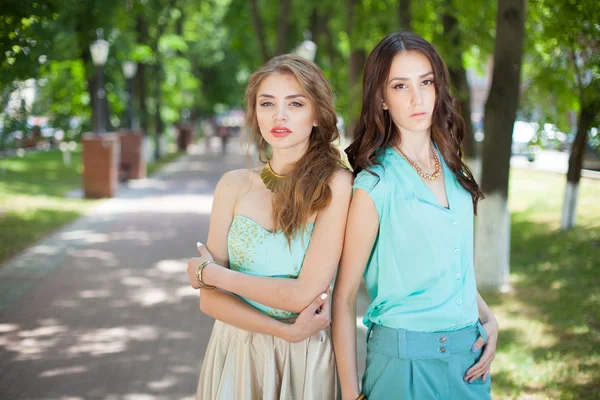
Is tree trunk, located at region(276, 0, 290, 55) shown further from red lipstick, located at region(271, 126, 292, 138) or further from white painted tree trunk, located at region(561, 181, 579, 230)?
red lipstick, located at region(271, 126, 292, 138)

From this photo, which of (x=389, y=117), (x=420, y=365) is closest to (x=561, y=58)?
(x=389, y=117)

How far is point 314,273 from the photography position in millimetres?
2486

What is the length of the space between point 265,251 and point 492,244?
616 cm

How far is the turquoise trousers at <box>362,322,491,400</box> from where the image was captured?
241cm

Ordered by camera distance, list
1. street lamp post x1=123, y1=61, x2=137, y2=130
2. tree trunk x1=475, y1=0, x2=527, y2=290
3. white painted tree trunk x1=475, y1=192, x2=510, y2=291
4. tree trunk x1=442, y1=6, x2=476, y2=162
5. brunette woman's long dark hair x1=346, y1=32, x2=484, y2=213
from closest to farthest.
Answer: brunette woman's long dark hair x1=346, y1=32, x2=484, y2=213 < tree trunk x1=475, y1=0, x2=527, y2=290 < white painted tree trunk x1=475, y1=192, x2=510, y2=291 < tree trunk x1=442, y1=6, x2=476, y2=162 < street lamp post x1=123, y1=61, x2=137, y2=130

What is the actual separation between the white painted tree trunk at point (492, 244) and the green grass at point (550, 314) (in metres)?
0.22

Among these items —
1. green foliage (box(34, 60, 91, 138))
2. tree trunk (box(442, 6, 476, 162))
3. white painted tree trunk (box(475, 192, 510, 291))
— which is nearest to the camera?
white painted tree trunk (box(475, 192, 510, 291))

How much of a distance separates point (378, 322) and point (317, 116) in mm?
794

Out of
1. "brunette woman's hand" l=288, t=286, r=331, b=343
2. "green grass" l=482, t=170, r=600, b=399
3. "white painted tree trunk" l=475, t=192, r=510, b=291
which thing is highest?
"brunette woman's hand" l=288, t=286, r=331, b=343

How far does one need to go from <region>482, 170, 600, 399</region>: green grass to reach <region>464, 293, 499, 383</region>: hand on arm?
2692 millimetres

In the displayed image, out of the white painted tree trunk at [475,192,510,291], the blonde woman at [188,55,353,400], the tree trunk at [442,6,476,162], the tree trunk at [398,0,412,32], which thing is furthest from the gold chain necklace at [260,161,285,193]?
the tree trunk at [398,0,412,32]

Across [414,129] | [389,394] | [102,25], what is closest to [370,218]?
[414,129]

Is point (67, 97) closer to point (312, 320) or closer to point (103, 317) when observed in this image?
point (103, 317)

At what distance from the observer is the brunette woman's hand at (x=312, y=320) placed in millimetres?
2504
